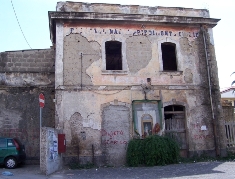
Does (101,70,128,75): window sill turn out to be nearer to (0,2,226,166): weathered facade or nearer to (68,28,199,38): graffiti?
(0,2,226,166): weathered facade

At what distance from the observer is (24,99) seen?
45.9 ft

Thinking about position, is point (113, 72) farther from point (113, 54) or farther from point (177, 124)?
point (177, 124)

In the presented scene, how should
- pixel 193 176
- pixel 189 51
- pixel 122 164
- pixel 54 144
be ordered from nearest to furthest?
pixel 193 176 → pixel 54 144 → pixel 122 164 → pixel 189 51

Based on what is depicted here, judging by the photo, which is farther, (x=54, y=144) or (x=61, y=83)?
(x=61, y=83)

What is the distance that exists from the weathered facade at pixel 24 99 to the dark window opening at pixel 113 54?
328 centimetres

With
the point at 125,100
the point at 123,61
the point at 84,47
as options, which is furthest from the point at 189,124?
the point at 84,47

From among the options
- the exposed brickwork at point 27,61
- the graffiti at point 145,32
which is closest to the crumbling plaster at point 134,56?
the graffiti at point 145,32

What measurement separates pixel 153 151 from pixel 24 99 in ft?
22.1

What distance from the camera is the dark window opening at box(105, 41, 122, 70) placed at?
1450cm

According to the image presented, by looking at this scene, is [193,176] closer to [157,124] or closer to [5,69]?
[157,124]

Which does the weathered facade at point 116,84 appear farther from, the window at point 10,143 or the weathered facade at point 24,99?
the window at point 10,143

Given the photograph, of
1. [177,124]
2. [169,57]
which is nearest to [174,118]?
[177,124]

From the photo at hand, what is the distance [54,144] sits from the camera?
36.7 feet

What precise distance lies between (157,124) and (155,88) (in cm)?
172
